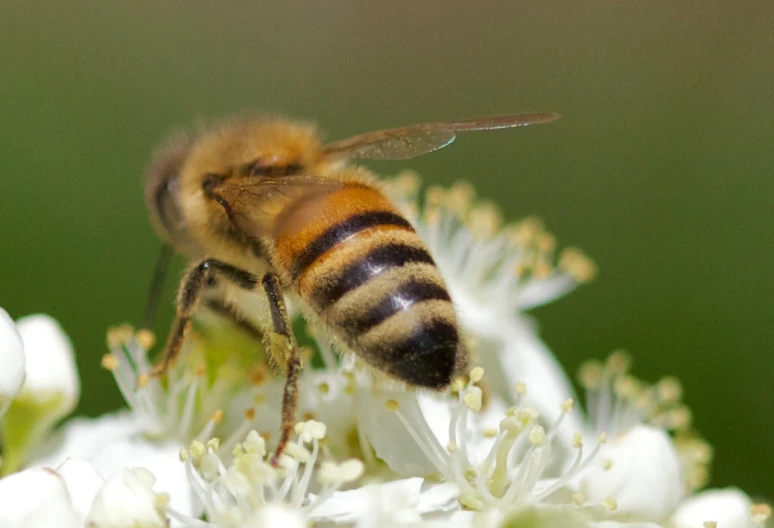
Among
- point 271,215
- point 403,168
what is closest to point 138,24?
point 403,168

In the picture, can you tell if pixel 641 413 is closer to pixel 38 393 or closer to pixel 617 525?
pixel 617 525

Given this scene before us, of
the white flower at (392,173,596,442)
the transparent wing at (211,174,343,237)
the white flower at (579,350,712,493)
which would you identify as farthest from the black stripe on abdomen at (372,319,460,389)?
the white flower at (392,173,596,442)

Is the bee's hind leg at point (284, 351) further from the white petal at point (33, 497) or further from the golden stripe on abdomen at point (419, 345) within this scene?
the white petal at point (33, 497)

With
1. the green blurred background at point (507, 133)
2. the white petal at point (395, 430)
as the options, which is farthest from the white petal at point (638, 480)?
the green blurred background at point (507, 133)

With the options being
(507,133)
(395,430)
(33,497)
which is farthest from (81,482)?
(507,133)

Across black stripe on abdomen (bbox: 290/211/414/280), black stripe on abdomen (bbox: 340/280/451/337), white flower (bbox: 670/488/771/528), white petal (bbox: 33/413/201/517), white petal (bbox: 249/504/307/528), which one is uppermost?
black stripe on abdomen (bbox: 290/211/414/280)

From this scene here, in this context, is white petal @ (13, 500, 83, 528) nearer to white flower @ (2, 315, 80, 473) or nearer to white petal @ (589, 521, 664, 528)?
white flower @ (2, 315, 80, 473)
